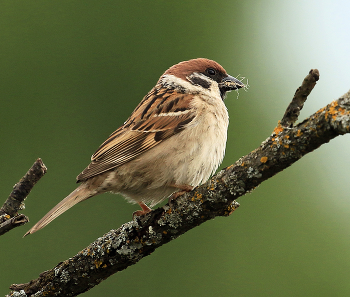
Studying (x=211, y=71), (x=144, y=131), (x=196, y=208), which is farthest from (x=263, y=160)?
(x=211, y=71)

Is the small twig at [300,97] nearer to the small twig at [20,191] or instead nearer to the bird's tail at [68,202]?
the small twig at [20,191]

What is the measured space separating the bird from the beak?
464 mm

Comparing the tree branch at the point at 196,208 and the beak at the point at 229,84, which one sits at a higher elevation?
the beak at the point at 229,84

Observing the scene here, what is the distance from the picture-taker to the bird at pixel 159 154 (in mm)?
3662

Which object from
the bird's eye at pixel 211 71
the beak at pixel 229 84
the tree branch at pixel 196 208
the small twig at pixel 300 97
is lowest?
the tree branch at pixel 196 208

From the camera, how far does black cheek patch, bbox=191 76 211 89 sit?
454 centimetres

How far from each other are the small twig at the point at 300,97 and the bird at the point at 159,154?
54.0 inches

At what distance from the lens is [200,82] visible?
457 cm

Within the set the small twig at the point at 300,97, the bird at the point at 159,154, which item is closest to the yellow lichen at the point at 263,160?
the small twig at the point at 300,97

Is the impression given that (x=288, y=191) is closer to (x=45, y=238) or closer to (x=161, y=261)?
(x=161, y=261)

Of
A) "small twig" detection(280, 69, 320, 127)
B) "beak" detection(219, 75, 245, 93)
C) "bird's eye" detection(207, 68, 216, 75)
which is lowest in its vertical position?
"small twig" detection(280, 69, 320, 127)

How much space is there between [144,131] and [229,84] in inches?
46.3

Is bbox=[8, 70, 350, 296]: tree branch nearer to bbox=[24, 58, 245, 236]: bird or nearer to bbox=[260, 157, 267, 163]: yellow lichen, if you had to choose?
bbox=[260, 157, 267, 163]: yellow lichen

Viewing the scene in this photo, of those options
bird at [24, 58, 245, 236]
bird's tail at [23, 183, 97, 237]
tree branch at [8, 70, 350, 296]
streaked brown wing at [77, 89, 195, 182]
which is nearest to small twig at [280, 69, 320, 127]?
tree branch at [8, 70, 350, 296]
